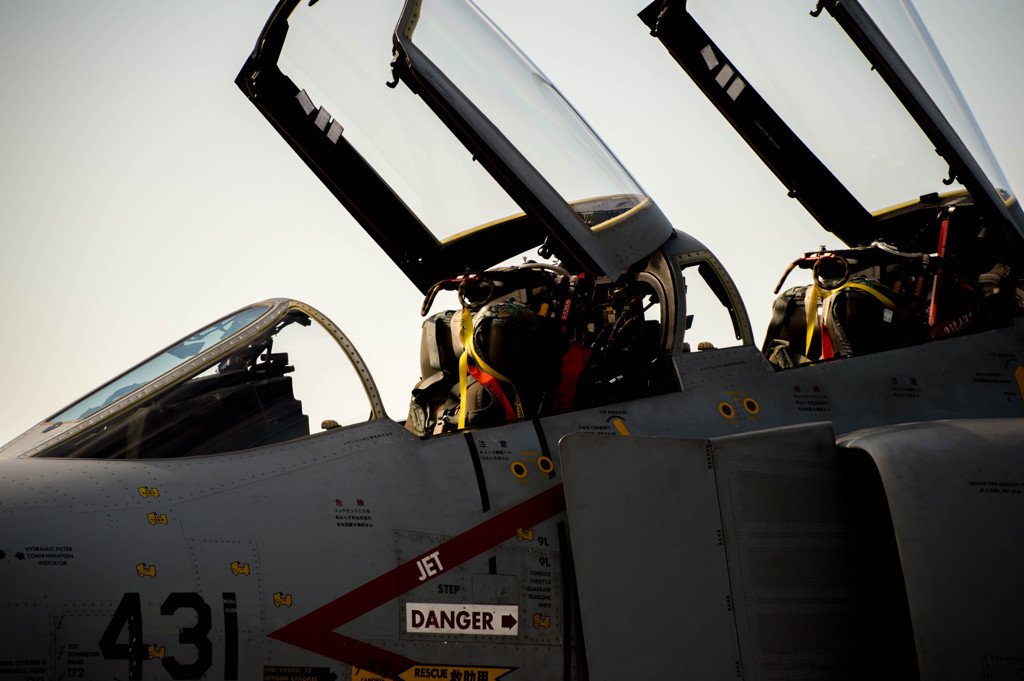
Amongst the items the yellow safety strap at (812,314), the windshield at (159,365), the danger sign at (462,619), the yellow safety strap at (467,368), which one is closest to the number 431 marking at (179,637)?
the danger sign at (462,619)

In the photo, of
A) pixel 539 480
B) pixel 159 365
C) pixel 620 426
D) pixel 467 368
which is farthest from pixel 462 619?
pixel 159 365

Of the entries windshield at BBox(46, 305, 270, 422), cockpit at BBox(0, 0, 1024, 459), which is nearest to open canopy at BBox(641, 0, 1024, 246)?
cockpit at BBox(0, 0, 1024, 459)

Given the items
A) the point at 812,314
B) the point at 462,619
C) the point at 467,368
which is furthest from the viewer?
the point at 812,314

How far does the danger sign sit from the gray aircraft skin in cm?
1

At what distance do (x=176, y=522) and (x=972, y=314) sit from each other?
4822 millimetres

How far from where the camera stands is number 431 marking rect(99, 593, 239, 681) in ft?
10.9

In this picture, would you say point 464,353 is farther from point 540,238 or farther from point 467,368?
point 540,238

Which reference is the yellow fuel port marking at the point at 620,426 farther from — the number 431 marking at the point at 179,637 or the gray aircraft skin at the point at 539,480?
the number 431 marking at the point at 179,637

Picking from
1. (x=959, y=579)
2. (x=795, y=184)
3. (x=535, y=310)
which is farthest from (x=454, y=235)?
(x=959, y=579)

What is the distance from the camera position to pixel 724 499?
4.06m

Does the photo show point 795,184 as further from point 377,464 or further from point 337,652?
point 337,652

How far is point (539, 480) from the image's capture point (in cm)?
417

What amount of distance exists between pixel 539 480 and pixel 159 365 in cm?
189

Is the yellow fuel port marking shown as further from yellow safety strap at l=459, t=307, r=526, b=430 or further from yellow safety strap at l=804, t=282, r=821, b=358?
yellow safety strap at l=804, t=282, r=821, b=358
